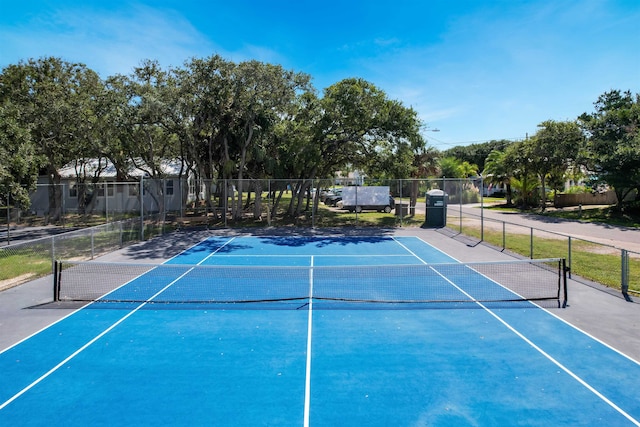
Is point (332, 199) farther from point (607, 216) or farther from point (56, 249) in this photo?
point (56, 249)

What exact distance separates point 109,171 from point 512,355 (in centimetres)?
3935

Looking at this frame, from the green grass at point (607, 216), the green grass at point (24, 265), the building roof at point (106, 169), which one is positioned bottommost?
the green grass at point (24, 265)

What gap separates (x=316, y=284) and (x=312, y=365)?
5.19 meters

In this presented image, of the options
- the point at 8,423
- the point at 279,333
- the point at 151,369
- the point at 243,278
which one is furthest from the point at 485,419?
the point at 243,278

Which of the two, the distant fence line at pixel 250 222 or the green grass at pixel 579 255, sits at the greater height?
the distant fence line at pixel 250 222

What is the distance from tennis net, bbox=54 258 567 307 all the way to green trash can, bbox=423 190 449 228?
39.1 ft

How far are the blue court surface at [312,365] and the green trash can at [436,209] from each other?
15420 mm

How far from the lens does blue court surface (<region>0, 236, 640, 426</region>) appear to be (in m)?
5.61

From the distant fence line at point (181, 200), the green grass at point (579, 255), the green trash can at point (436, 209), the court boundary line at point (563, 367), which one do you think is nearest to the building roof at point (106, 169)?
the distant fence line at point (181, 200)

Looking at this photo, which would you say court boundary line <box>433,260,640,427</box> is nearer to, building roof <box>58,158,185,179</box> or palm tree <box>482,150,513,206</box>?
building roof <box>58,158,185,179</box>

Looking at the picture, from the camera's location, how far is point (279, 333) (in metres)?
8.38

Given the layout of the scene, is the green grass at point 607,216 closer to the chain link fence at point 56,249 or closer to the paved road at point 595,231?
the paved road at point 595,231

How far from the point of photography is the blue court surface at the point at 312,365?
221 inches

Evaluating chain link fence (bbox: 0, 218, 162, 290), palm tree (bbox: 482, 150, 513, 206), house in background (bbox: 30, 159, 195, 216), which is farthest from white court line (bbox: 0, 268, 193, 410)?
palm tree (bbox: 482, 150, 513, 206)
